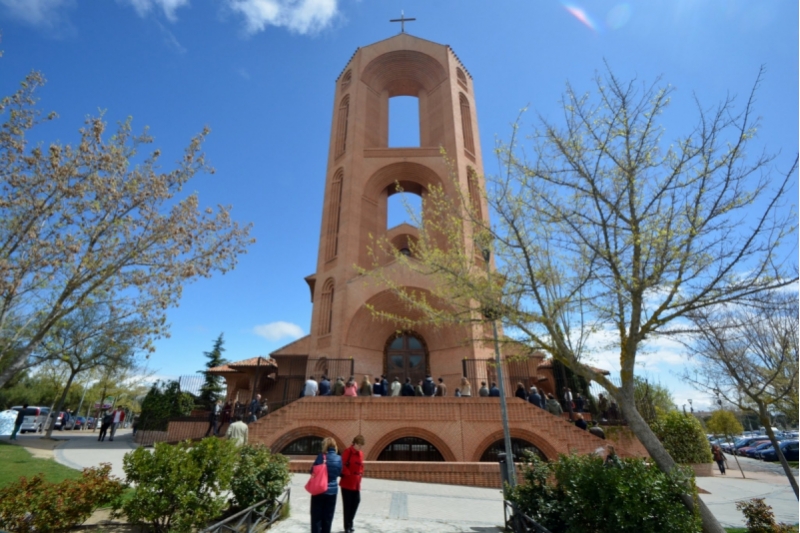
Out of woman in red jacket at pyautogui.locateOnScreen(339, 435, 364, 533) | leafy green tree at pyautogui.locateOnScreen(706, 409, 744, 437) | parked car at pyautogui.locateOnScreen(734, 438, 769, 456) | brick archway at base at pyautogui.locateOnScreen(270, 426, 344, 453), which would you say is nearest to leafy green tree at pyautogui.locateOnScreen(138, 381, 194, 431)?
brick archway at base at pyautogui.locateOnScreen(270, 426, 344, 453)

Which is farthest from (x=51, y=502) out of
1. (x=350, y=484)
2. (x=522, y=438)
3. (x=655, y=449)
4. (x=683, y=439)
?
(x=683, y=439)

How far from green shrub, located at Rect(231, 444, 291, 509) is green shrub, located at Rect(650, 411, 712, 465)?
582 inches

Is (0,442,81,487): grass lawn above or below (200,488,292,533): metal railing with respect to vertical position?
above

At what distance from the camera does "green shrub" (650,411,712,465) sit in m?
14.9

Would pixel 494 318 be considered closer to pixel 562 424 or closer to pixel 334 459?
pixel 334 459

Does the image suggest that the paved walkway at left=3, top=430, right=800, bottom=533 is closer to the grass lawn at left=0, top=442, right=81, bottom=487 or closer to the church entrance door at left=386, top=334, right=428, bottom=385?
the grass lawn at left=0, top=442, right=81, bottom=487

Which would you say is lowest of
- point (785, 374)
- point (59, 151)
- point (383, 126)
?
point (785, 374)

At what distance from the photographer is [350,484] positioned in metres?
5.93

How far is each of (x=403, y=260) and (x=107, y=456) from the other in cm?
1160

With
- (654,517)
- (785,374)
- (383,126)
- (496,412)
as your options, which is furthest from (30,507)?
(383,126)

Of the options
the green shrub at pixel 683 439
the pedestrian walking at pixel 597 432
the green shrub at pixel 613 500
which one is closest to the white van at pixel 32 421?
the pedestrian walking at pixel 597 432

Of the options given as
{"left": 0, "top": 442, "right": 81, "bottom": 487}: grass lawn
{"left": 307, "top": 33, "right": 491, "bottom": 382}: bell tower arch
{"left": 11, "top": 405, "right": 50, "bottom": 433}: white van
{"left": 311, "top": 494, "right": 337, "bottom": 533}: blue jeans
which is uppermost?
{"left": 307, "top": 33, "right": 491, "bottom": 382}: bell tower arch

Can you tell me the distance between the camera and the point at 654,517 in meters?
4.50

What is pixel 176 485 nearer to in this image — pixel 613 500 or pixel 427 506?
pixel 427 506
